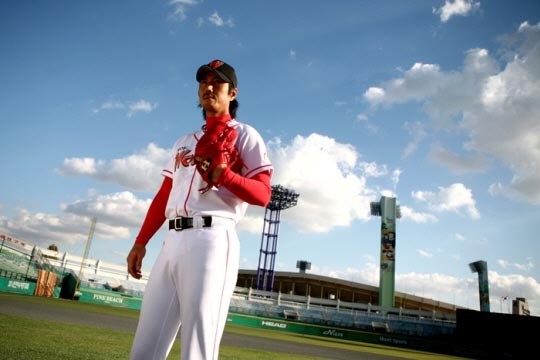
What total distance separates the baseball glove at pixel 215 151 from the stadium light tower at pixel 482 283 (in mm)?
42757

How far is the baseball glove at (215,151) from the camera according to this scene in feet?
5.60

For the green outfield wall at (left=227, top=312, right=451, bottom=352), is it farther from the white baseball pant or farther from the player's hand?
the white baseball pant

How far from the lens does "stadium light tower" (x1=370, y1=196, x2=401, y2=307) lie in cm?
4134

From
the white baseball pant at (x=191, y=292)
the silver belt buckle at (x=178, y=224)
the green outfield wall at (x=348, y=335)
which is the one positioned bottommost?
the green outfield wall at (x=348, y=335)

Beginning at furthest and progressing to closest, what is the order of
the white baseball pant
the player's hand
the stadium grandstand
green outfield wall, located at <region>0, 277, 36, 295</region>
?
the stadium grandstand → green outfield wall, located at <region>0, 277, 36, 295</region> → the player's hand → the white baseball pant

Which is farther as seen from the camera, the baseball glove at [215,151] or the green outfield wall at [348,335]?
the green outfield wall at [348,335]

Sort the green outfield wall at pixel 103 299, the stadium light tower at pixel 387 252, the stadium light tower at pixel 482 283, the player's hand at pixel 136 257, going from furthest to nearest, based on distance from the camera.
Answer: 1. the stadium light tower at pixel 387 252
2. the stadium light tower at pixel 482 283
3. the green outfield wall at pixel 103 299
4. the player's hand at pixel 136 257

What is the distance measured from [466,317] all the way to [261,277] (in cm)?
3281

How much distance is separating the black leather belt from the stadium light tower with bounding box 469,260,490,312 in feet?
140

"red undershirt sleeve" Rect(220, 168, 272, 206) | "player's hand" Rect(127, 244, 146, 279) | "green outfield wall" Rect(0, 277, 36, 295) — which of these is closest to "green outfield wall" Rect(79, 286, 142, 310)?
"green outfield wall" Rect(0, 277, 36, 295)

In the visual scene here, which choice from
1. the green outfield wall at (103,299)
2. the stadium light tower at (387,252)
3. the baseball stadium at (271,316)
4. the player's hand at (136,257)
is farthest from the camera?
the stadium light tower at (387,252)

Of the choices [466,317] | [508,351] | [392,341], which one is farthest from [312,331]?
[508,351]

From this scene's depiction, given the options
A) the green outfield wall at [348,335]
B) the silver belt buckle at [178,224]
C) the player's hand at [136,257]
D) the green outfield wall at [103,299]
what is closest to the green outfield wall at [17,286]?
the green outfield wall at [103,299]

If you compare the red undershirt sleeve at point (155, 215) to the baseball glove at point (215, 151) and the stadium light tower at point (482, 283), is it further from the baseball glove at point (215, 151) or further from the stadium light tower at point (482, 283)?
the stadium light tower at point (482, 283)
